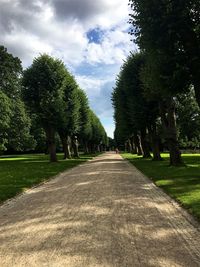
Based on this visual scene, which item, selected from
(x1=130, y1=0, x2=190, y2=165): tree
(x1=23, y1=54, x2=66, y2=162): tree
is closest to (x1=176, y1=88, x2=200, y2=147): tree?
(x1=23, y1=54, x2=66, y2=162): tree

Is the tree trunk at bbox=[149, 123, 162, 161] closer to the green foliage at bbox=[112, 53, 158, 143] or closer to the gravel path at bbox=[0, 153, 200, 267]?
the green foliage at bbox=[112, 53, 158, 143]

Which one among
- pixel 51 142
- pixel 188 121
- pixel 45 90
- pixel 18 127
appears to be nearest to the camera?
pixel 45 90

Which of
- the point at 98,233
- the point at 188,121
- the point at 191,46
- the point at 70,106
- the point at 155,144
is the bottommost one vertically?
the point at 98,233

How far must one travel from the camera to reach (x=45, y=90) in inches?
1815

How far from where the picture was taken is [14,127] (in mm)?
68812

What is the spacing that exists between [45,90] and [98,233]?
127 feet

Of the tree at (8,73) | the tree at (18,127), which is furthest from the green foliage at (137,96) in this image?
the tree at (18,127)

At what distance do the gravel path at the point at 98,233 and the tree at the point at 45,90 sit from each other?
32.6m

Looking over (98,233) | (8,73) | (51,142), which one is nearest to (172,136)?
(51,142)

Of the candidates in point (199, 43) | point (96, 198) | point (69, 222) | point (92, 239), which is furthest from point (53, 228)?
point (199, 43)

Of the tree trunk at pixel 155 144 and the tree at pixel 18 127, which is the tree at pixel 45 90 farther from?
the tree at pixel 18 127

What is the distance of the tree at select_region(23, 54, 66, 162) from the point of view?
151ft

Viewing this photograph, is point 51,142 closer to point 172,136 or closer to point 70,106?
point 70,106

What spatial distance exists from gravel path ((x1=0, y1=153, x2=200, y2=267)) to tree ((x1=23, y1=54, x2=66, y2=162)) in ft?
107
